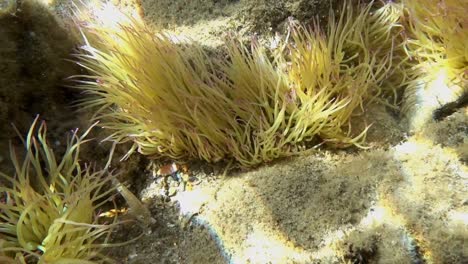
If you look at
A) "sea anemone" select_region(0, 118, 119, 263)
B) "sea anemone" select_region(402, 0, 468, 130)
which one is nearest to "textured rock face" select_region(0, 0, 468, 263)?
"sea anemone" select_region(402, 0, 468, 130)

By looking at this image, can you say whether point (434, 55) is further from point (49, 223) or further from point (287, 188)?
point (49, 223)

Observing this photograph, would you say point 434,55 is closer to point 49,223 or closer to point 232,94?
point 232,94

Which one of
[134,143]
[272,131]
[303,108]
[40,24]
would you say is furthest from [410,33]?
[40,24]

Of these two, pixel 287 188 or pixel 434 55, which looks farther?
pixel 434 55

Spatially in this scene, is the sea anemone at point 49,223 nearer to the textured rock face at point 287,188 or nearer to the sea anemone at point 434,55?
the textured rock face at point 287,188

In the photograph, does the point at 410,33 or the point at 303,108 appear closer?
the point at 303,108

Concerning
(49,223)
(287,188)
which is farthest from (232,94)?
(49,223)

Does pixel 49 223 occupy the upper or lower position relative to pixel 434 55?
upper

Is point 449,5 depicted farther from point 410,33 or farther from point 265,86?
point 265,86
